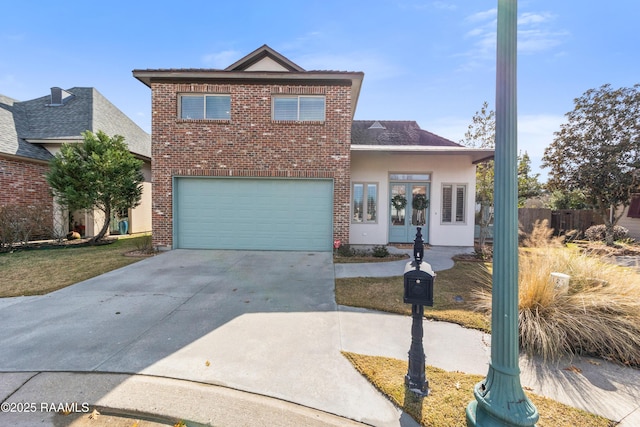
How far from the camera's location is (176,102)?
30.3ft

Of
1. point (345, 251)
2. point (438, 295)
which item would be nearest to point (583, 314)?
point (438, 295)

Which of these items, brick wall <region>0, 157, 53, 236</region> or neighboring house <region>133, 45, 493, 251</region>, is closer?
neighboring house <region>133, 45, 493, 251</region>

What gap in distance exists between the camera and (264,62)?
36.3ft

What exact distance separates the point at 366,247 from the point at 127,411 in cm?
845

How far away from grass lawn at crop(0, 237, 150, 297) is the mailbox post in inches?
257

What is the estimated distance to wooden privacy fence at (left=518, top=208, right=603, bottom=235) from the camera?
14289 millimetres

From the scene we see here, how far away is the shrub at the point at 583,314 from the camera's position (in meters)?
3.21

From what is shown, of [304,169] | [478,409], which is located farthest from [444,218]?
[478,409]

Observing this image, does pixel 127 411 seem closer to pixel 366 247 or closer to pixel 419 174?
pixel 366 247

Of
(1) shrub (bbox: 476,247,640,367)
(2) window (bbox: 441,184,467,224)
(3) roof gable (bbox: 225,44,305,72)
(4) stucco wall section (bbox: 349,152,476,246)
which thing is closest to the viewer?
Answer: (1) shrub (bbox: 476,247,640,367)

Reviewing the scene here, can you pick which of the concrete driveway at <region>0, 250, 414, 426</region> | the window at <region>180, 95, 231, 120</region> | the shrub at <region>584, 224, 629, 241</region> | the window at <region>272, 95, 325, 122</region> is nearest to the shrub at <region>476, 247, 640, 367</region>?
the concrete driveway at <region>0, 250, 414, 426</region>

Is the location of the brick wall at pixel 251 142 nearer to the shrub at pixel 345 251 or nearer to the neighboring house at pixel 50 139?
the shrub at pixel 345 251

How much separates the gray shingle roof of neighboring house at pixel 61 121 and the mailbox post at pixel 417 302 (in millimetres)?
15353

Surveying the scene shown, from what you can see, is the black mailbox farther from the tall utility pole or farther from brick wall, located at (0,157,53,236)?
brick wall, located at (0,157,53,236)
